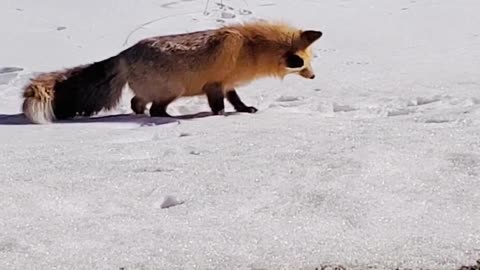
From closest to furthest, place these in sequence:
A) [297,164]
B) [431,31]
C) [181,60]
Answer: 1. [297,164]
2. [181,60]
3. [431,31]

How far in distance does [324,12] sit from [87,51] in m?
2.68

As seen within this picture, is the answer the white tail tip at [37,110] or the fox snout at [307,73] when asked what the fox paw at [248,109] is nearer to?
the fox snout at [307,73]

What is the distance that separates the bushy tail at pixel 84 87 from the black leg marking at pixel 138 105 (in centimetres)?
14

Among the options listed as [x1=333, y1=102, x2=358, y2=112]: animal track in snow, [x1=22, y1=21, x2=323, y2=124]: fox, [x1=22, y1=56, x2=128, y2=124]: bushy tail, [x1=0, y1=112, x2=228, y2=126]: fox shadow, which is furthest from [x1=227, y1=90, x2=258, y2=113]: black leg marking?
[x1=22, y1=56, x2=128, y2=124]: bushy tail

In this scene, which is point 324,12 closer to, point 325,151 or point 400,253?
point 325,151

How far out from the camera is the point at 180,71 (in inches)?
251

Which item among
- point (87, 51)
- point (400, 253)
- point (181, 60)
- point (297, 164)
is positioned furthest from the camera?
point (87, 51)

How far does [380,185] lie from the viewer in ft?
12.7

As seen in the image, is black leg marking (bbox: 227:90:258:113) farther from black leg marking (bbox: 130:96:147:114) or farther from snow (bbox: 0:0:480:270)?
black leg marking (bbox: 130:96:147:114)

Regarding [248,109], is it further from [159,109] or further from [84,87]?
[84,87]

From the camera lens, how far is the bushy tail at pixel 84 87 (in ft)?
21.0

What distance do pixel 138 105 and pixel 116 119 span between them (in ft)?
1.13

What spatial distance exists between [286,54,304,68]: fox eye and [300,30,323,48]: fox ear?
0.11 meters

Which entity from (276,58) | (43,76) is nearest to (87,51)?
(43,76)
